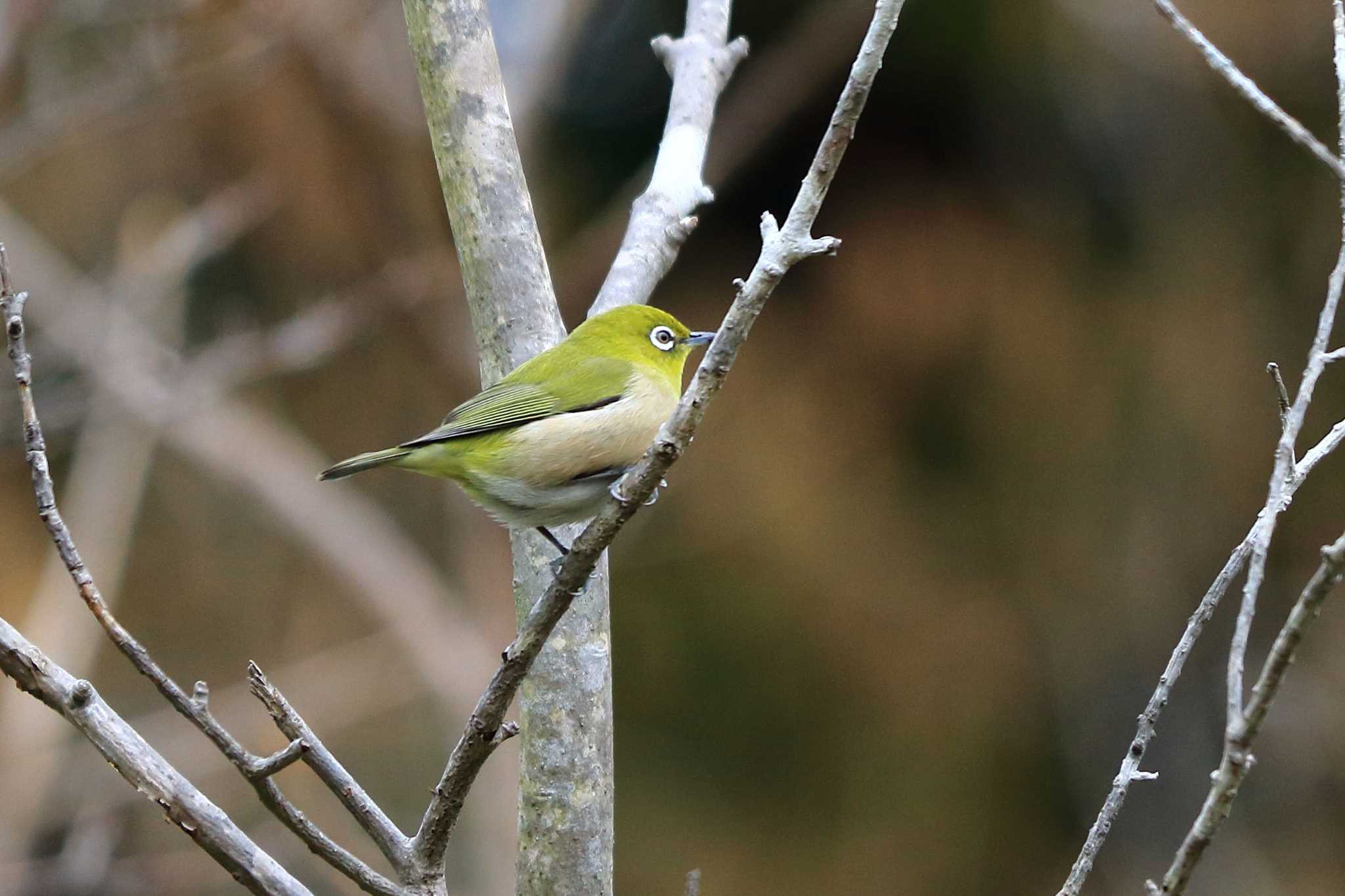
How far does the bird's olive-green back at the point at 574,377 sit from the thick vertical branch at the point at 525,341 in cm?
9

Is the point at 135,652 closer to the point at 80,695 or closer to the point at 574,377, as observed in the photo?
the point at 80,695

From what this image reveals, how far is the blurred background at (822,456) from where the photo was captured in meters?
8.12

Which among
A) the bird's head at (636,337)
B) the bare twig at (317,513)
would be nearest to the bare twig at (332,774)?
the bird's head at (636,337)

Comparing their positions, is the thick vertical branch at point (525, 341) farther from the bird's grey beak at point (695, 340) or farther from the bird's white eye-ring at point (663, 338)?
the bird's grey beak at point (695, 340)

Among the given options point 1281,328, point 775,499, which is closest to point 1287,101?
point 1281,328

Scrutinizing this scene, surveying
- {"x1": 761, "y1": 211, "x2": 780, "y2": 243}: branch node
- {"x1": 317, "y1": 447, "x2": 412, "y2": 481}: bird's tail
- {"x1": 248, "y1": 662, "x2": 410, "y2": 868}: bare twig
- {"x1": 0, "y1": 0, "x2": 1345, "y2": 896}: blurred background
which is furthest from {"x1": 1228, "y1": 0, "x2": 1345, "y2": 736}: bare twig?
{"x1": 0, "y1": 0, "x2": 1345, "y2": 896}: blurred background

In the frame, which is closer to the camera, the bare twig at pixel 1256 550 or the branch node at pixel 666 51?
the bare twig at pixel 1256 550

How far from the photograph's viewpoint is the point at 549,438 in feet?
12.7

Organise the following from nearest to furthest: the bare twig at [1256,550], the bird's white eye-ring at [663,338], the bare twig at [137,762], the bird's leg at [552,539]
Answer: the bare twig at [1256,550] < the bare twig at [137,762] < the bird's leg at [552,539] < the bird's white eye-ring at [663,338]

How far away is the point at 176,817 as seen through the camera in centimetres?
239

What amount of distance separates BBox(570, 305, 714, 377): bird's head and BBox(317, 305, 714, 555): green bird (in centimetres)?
1

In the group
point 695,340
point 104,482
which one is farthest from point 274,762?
point 104,482

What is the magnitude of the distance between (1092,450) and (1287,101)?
8.64ft

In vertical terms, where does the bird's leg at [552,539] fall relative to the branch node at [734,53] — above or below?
below
